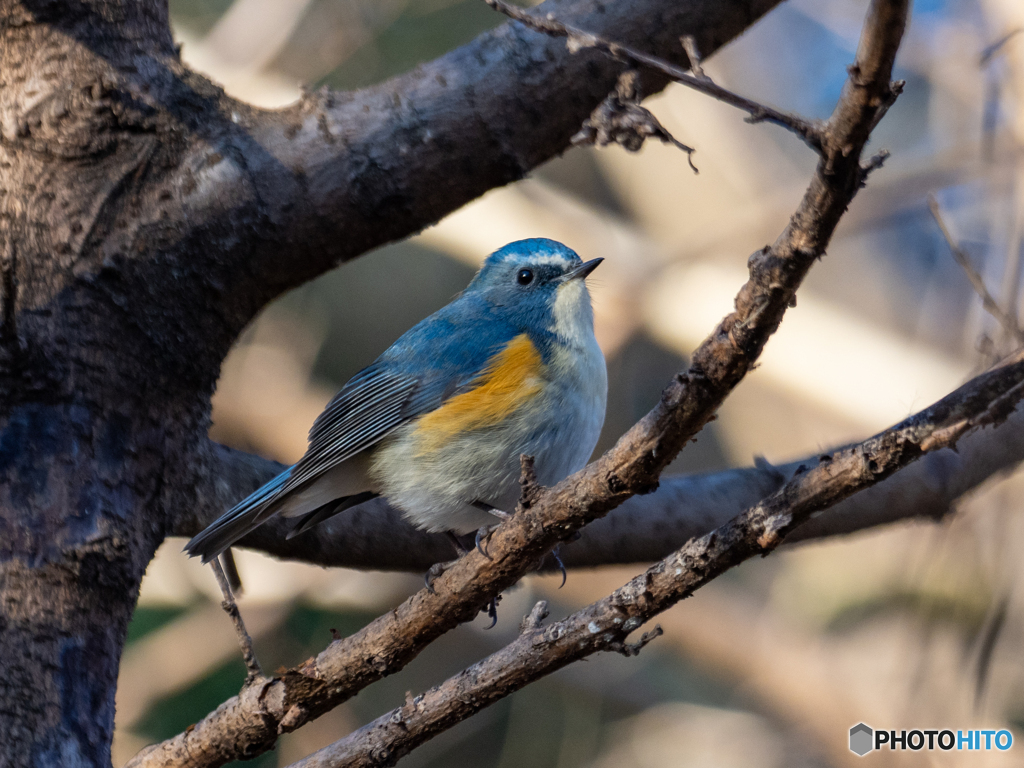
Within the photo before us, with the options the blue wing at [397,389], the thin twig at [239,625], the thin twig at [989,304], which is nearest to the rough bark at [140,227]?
the blue wing at [397,389]

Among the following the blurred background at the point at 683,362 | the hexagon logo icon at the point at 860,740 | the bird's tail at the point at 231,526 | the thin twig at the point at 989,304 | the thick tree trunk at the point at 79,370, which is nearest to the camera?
the thin twig at the point at 989,304

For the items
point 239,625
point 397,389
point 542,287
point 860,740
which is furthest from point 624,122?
point 860,740

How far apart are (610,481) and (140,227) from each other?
1.56 metres

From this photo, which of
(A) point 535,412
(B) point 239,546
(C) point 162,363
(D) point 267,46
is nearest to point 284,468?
(B) point 239,546

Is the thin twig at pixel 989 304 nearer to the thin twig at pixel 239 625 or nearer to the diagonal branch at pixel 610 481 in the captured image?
the diagonal branch at pixel 610 481

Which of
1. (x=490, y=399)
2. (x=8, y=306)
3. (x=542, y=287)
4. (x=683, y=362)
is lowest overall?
(x=8, y=306)

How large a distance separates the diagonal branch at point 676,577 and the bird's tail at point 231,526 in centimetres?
86

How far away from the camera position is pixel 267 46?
19.5ft

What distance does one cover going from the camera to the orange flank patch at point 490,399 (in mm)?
2652

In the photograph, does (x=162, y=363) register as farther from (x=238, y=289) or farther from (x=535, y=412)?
(x=535, y=412)

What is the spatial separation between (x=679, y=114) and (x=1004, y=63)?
3.22m

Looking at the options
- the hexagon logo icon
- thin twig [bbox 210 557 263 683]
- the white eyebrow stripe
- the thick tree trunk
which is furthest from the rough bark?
the hexagon logo icon

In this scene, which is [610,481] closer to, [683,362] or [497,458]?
[497,458]

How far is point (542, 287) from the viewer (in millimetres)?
3221
